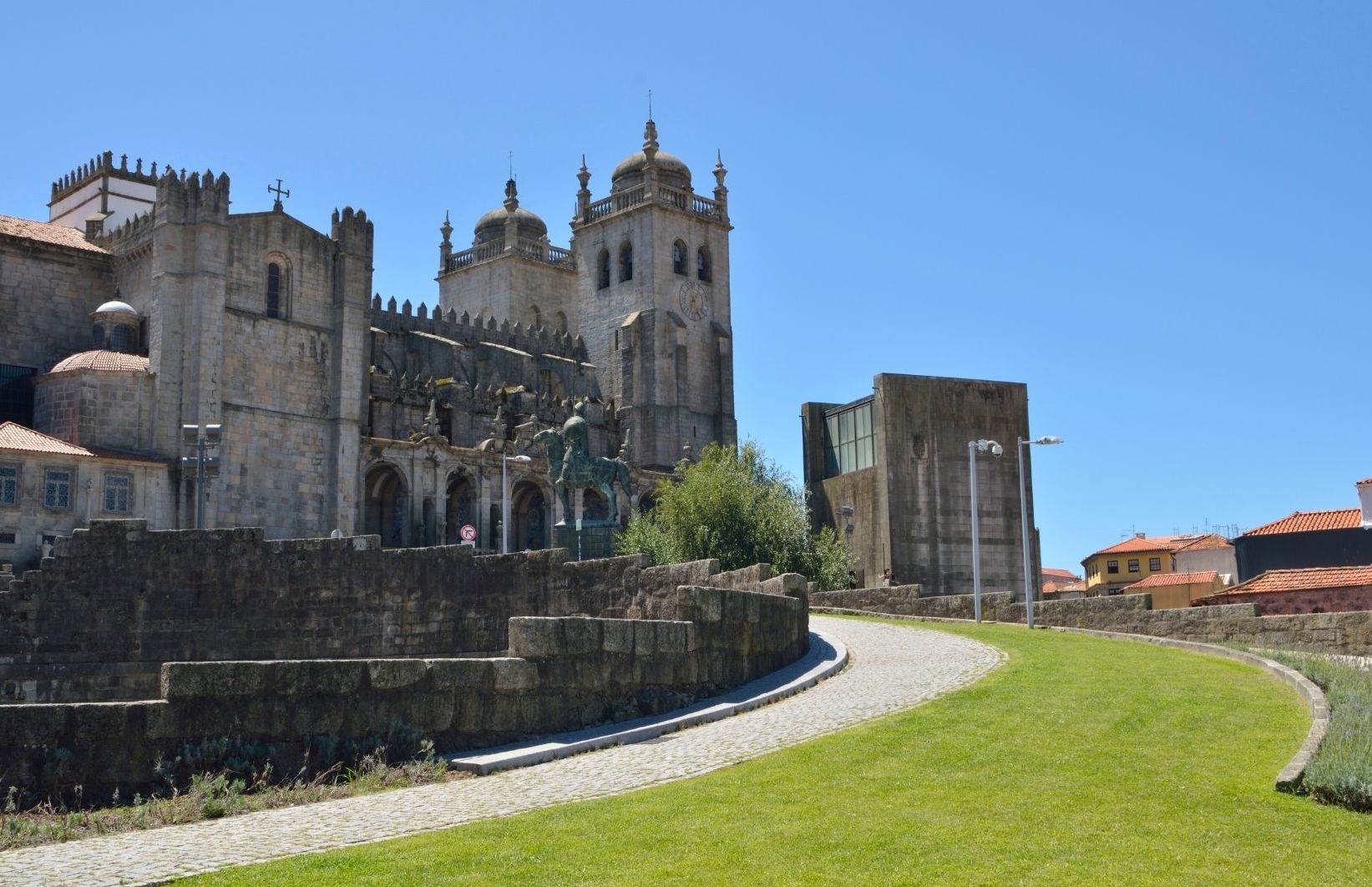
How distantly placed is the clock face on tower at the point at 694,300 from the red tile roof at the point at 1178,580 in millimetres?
29072

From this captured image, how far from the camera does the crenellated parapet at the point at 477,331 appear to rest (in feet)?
248

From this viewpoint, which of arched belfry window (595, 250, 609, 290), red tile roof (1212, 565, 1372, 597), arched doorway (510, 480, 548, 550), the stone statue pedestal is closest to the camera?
the stone statue pedestal

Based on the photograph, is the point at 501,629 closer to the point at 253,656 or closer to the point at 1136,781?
the point at 253,656

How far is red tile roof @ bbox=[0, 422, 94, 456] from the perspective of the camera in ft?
140

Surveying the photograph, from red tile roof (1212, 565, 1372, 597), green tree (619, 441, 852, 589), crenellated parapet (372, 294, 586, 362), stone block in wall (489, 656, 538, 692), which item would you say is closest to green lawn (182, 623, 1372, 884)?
stone block in wall (489, 656, 538, 692)

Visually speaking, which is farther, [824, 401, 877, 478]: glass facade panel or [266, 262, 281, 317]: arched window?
[824, 401, 877, 478]: glass facade panel

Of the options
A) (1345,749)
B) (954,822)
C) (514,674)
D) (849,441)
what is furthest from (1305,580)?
(954,822)

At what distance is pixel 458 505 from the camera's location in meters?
62.6

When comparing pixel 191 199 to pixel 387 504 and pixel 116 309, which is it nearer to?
pixel 116 309

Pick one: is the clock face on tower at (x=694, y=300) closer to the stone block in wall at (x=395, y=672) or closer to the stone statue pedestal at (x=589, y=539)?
the stone statue pedestal at (x=589, y=539)

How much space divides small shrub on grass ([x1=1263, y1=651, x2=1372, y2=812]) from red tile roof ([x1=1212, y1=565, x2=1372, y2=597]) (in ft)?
70.6

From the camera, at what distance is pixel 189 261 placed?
51.4 m

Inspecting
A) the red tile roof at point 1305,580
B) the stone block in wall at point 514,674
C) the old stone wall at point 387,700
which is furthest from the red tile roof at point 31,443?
the red tile roof at point 1305,580

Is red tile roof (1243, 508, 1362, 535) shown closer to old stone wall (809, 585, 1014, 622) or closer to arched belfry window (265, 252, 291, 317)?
old stone wall (809, 585, 1014, 622)
